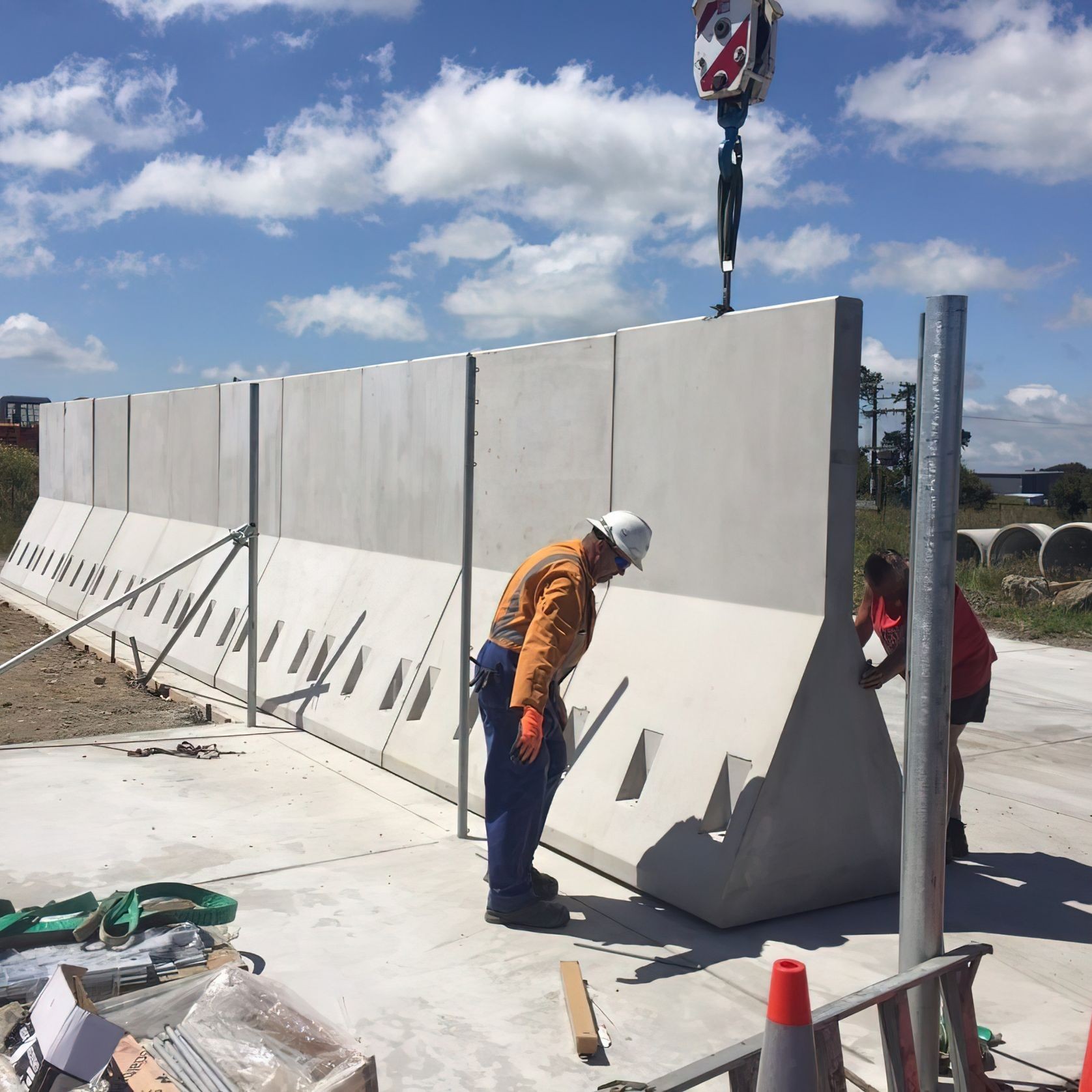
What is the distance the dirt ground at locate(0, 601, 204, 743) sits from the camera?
8891 millimetres

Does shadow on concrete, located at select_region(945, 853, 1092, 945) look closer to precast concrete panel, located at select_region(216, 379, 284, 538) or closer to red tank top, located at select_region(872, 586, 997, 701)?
red tank top, located at select_region(872, 586, 997, 701)

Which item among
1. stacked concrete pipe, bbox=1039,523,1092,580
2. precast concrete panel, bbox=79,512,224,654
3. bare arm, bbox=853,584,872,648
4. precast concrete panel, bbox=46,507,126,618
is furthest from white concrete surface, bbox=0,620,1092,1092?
stacked concrete pipe, bbox=1039,523,1092,580

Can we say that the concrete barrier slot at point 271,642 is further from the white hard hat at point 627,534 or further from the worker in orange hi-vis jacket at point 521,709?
the white hard hat at point 627,534

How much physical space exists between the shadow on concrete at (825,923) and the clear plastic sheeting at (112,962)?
→ 1595 mm

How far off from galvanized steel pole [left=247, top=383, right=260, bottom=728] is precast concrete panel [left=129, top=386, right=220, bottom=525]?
3255 mm

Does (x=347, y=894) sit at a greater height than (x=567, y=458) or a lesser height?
lesser

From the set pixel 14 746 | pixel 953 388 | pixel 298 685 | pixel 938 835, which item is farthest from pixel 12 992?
pixel 298 685

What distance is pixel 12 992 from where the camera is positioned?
391 centimetres

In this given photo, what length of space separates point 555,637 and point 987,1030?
2.16 metres

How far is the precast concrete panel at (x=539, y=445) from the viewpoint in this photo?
6652 mm

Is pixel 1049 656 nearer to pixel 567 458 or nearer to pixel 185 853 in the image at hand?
pixel 567 458

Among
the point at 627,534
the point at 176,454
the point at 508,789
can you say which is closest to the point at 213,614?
the point at 176,454

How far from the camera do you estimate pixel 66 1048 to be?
10.6 feet

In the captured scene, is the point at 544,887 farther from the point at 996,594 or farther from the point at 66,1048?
the point at 996,594
